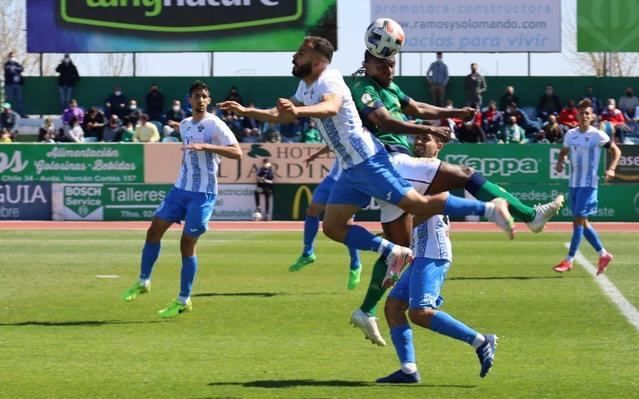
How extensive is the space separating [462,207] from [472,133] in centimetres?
2604

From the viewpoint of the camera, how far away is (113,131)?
120ft

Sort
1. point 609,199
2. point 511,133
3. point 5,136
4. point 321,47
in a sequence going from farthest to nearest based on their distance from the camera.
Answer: point 511,133, point 5,136, point 609,199, point 321,47

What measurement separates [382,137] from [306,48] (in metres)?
1.24

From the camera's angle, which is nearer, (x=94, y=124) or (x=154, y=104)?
(x=94, y=124)

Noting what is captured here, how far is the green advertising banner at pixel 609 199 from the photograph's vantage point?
1312 inches

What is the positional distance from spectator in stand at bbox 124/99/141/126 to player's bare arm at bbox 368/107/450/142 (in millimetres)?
27207

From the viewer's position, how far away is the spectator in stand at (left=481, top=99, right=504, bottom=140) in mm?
36031

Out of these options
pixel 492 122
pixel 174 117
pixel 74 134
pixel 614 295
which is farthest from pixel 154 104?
pixel 614 295

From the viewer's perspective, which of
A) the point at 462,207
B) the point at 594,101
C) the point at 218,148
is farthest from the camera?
the point at 594,101

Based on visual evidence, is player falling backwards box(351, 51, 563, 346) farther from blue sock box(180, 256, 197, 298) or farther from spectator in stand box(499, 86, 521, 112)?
spectator in stand box(499, 86, 521, 112)

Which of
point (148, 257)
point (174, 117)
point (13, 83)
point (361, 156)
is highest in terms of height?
point (13, 83)

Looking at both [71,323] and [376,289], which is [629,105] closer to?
[71,323]

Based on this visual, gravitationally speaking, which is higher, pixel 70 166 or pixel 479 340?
pixel 70 166

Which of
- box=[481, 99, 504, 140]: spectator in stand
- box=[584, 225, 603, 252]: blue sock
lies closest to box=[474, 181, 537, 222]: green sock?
box=[584, 225, 603, 252]: blue sock
